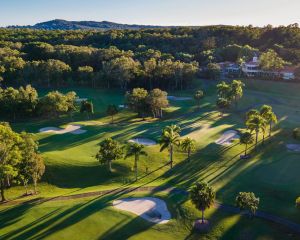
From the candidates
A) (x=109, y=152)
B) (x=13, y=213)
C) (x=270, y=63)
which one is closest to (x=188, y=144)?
(x=109, y=152)

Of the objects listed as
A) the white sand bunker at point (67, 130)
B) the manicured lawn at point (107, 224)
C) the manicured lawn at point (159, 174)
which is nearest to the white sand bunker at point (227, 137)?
the manicured lawn at point (159, 174)

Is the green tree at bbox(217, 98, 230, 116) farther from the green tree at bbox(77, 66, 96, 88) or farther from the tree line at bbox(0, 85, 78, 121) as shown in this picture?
the green tree at bbox(77, 66, 96, 88)

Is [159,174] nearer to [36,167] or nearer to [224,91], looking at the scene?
[36,167]

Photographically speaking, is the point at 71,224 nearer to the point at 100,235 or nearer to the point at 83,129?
the point at 100,235

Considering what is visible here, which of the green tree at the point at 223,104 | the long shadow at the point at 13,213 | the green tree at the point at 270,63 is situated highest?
the green tree at the point at 270,63

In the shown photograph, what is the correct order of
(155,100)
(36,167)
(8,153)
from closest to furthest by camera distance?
1. (8,153)
2. (36,167)
3. (155,100)

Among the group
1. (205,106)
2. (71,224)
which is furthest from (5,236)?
(205,106)

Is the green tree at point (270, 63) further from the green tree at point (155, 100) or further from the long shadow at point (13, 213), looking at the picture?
the long shadow at point (13, 213)
